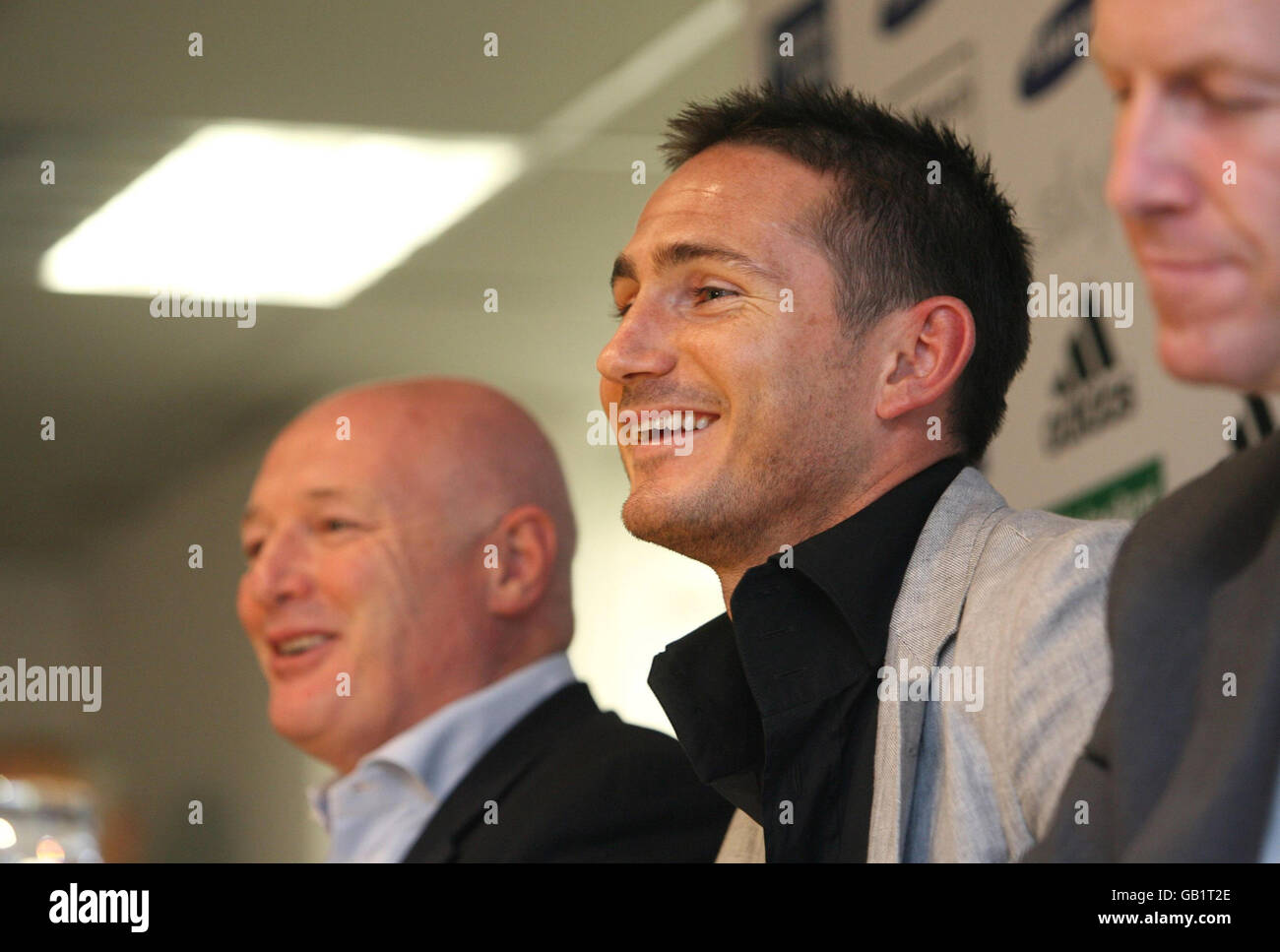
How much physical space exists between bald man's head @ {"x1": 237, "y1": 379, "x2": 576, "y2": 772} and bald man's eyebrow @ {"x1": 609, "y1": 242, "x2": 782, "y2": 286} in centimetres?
55

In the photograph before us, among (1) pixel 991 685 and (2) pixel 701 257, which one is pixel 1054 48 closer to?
(2) pixel 701 257

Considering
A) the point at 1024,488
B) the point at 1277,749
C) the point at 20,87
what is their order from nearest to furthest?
the point at 1277,749 < the point at 1024,488 < the point at 20,87

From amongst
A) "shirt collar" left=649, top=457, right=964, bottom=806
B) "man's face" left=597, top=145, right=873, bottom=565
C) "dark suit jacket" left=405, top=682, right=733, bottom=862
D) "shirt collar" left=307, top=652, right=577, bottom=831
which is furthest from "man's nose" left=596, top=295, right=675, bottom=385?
"shirt collar" left=307, top=652, right=577, bottom=831

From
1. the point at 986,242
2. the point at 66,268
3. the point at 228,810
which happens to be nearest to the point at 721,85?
the point at 66,268

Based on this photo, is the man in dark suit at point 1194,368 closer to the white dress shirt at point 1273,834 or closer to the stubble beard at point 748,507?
the white dress shirt at point 1273,834

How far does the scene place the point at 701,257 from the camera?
57.7 inches

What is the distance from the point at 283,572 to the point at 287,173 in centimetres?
247

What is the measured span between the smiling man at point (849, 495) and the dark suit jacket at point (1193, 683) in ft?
0.71

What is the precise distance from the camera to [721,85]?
3.83m

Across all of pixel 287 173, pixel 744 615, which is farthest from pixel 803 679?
pixel 287 173

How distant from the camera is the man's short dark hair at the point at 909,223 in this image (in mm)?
1477
